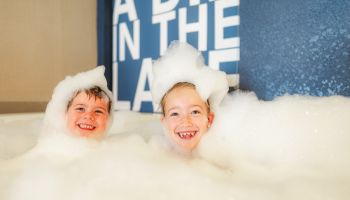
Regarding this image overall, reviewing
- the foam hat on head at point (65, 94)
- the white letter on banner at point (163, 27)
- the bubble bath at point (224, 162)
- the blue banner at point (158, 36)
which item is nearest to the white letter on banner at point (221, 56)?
the blue banner at point (158, 36)

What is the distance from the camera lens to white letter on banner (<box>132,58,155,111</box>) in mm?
1770

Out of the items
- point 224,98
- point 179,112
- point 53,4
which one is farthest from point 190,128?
point 53,4

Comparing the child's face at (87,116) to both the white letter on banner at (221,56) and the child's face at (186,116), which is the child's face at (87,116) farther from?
the white letter on banner at (221,56)

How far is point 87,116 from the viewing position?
122 centimetres

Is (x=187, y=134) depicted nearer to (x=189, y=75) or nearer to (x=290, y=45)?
(x=189, y=75)

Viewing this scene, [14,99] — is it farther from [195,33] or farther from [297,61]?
[297,61]

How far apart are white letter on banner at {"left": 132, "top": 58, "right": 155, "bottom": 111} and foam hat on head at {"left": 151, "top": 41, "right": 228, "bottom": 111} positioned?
51cm

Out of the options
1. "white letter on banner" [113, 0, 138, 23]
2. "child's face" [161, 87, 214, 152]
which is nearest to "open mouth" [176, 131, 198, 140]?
"child's face" [161, 87, 214, 152]

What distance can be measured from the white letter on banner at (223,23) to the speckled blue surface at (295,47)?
0.14ft

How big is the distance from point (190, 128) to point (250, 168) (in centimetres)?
23

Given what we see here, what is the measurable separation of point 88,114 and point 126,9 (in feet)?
2.78

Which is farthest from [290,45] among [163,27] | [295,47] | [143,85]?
[143,85]

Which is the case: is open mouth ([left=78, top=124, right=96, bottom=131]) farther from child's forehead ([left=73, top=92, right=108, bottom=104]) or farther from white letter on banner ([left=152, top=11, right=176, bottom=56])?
white letter on banner ([left=152, top=11, right=176, bottom=56])

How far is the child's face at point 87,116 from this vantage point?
4.01 feet
